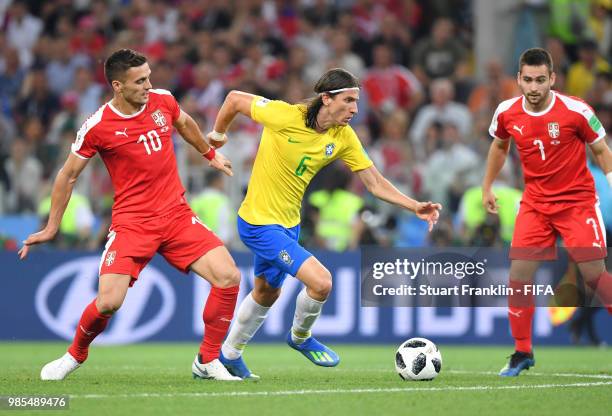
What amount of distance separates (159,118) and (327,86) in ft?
4.29

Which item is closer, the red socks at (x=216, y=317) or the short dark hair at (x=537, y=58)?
the red socks at (x=216, y=317)

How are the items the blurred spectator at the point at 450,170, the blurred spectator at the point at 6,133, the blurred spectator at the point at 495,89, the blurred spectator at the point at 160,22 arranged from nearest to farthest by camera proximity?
the blurred spectator at the point at 450,170, the blurred spectator at the point at 495,89, the blurred spectator at the point at 6,133, the blurred spectator at the point at 160,22

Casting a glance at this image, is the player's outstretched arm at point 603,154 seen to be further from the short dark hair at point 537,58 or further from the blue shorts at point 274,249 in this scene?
the blue shorts at point 274,249

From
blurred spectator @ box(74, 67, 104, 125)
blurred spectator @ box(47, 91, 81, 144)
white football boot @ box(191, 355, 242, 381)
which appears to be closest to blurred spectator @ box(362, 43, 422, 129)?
blurred spectator @ box(74, 67, 104, 125)

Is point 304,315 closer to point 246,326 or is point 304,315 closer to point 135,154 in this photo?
point 246,326

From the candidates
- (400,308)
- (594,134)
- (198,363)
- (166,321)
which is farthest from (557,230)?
(166,321)

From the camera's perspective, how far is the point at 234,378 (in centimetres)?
930

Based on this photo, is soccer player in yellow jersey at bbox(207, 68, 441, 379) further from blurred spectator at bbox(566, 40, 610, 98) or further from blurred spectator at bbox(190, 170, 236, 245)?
blurred spectator at bbox(566, 40, 610, 98)

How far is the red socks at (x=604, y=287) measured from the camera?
9750 mm

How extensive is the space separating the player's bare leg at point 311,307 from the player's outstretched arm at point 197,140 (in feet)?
3.41

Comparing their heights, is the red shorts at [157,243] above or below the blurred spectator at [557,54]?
below

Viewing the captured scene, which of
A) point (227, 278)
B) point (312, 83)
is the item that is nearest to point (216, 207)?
point (312, 83)

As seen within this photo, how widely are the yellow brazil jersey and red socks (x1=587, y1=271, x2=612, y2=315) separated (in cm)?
228

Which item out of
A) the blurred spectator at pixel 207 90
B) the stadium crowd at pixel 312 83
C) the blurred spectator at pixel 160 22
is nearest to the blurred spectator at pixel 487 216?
the stadium crowd at pixel 312 83
